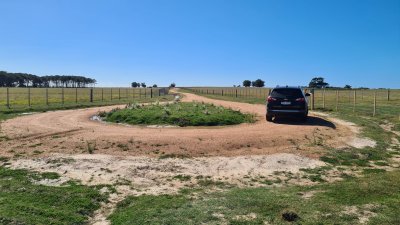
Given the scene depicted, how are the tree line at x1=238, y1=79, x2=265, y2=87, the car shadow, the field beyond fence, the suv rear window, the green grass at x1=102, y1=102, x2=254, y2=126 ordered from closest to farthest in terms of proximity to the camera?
the car shadow
the green grass at x1=102, y1=102, x2=254, y2=126
the suv rear window
the field beyond fence
the tree line at x1=238, y1=79, x2=265, y2=87

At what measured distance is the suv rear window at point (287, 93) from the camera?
16.9m

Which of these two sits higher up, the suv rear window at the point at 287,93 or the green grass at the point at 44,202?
the suv rear window at the point at 287,93

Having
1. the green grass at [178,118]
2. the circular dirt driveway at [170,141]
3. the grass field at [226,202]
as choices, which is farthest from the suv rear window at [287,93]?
the grass field at [226,202]

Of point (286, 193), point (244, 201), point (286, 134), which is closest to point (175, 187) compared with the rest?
point (244, 201)

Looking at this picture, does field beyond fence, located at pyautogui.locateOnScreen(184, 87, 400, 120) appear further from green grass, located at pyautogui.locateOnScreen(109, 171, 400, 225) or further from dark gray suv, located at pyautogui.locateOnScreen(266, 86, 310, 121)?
green grass, located at pyautogui.locateOnScreen(109, 171, 400, 225)

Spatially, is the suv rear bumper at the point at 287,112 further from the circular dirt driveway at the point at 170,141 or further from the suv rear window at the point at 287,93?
the circular dirt driveway at the point at 170,141

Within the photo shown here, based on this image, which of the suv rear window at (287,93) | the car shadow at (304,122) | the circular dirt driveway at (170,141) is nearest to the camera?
the circular dirt driveway at (170,141)

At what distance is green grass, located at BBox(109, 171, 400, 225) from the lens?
16.8 feet

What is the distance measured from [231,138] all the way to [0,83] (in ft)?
595

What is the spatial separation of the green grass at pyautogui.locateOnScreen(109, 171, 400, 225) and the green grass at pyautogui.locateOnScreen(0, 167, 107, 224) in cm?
55

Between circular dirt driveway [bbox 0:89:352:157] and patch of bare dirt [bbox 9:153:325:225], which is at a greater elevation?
circular dirt driveway [bbox 0:89:352:157]

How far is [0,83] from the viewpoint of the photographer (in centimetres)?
16650

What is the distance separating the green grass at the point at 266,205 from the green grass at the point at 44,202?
1.81ft

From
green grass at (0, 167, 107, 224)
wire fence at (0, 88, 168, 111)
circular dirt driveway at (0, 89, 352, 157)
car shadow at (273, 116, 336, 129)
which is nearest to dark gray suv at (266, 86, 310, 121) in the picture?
car shadow at (273, 116, 336, 129)
